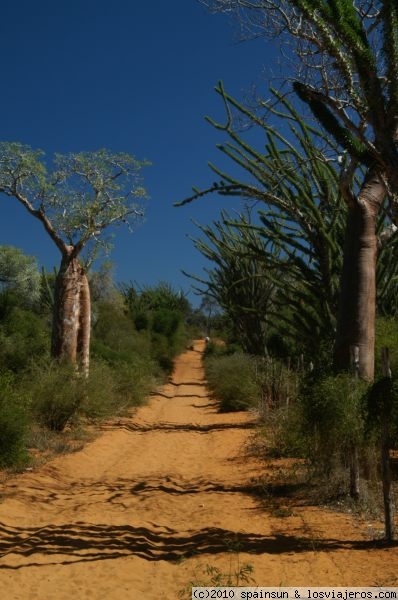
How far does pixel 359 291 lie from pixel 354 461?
1985 mm

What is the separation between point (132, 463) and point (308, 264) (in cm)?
468

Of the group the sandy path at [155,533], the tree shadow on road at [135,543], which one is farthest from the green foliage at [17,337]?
the tree shadow on road at [135,543]

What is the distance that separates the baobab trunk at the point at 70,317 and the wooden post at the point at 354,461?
7901mm

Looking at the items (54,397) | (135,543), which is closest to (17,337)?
(54,397)

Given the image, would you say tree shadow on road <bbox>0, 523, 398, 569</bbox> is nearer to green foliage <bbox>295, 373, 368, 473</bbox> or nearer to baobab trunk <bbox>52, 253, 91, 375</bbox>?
green foliage <bbox>295, 373, 368, 473</bbox>

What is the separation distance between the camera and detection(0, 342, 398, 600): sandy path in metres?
4.55

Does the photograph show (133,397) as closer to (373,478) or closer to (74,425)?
(74,425)

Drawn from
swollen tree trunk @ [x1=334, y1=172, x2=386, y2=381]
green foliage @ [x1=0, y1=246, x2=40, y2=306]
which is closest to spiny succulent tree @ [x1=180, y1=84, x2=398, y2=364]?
swollen tree trunk @ [x1=334, y1=172, x2=386, y2=381]

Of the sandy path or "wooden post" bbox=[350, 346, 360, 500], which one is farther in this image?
"wooden post" bbox=[350, 346, 360, 500]

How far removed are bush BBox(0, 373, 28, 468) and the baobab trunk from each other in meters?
5.23

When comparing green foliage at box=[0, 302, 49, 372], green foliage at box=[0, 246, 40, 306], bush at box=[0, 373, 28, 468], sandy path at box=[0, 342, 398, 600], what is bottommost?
sandy path at box=[0, 342, 398, 600]

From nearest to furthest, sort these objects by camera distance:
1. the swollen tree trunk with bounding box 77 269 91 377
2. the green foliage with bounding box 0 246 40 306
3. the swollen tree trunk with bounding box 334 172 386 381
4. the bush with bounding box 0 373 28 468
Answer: the swollen tree trunk with bounding box 334 172 386 381, the bush with bounding box 0 373 28 468, the swollen tree trunk with bounding box 77 269 91 377, the green foliage with bounding box 0 246 40 306

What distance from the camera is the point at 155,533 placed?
5.84 metres

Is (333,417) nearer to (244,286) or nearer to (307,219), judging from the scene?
(307,219)
